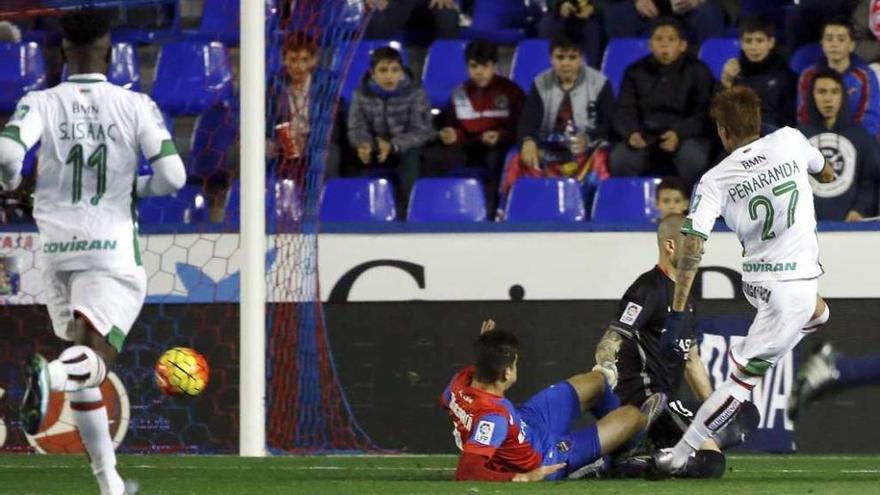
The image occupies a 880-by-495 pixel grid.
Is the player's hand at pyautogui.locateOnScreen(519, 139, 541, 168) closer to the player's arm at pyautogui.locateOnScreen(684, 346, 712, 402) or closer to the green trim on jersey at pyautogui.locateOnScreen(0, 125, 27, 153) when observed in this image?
the player's arm at pyautogui.locateOnScreen(684, 346, 712, 402)

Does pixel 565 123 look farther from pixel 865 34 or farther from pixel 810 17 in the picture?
pixel 865 34

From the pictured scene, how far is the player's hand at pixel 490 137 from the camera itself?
1131 cm

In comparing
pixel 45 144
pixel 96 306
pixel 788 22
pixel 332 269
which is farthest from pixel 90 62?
pixel 788 22

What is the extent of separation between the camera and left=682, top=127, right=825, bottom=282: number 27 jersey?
7.21 meters

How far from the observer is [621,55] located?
39.5 ft

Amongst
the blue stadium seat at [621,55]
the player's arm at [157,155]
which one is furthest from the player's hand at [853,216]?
the player's arm at [157,155]

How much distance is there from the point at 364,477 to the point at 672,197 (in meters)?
2.82

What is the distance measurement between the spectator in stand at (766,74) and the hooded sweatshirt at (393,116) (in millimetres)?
1991

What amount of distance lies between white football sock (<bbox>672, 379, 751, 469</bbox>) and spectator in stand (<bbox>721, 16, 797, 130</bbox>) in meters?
3.99

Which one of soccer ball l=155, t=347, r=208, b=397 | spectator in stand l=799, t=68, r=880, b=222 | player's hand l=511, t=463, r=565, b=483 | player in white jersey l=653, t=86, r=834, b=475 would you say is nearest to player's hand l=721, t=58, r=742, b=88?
spectator in stand l=799, t=68, r=880, b=222

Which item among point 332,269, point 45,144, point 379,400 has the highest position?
point 45,144

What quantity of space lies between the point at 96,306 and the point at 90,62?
899 mm

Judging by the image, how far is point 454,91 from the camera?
37.6 feet

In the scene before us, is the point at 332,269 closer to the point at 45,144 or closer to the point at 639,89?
the point at 639,89
